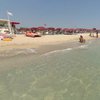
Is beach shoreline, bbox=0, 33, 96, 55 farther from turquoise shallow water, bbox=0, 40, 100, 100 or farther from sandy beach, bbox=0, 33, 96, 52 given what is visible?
turquoise shallow water, bbox=0, 40, 100, 100

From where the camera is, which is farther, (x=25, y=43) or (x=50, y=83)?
(x=25, y=43)

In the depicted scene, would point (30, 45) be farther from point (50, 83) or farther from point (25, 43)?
point (50, 83)

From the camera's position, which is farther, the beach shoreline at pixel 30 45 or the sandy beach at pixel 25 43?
the sandy beach at pixel 25 43

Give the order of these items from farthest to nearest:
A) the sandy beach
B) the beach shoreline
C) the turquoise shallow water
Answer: the sandy beach, the beach shoreline, the turquoise shallow water

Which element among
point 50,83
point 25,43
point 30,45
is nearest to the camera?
point 50,83

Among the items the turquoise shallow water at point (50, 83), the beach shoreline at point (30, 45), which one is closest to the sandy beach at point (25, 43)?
the beach shoreline at point (30, 45)

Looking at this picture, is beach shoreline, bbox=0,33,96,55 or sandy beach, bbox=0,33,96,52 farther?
sandy beach, bbox=0,33,96,52

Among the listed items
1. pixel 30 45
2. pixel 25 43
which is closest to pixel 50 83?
pixel 30 45

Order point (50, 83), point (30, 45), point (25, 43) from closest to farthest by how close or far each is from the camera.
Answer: point (50, 83), point (30, 45), point (25, 43)

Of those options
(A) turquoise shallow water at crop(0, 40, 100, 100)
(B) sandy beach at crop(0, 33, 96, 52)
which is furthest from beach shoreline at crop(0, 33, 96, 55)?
(A) turquoise shallow water at crop(0, 40, 100, 100)

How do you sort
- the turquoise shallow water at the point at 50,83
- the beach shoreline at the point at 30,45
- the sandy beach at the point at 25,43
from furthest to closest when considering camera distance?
the sandy beach at the point at 25,43 → the beach shoreline at the point at 30,45 → the turquoise shallow water at the point at 50,83

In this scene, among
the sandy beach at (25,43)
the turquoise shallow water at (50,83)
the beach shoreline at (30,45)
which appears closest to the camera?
the turquoise shallow water at (50,83)

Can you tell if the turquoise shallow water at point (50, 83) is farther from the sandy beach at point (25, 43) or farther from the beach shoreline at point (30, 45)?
the sandy beach at point (25, 43)

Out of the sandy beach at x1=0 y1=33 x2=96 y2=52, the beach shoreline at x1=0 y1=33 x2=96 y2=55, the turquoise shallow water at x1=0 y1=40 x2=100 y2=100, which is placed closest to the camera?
the turquoise shallow water at x1=0 y1=40 x2=100 y2=100
